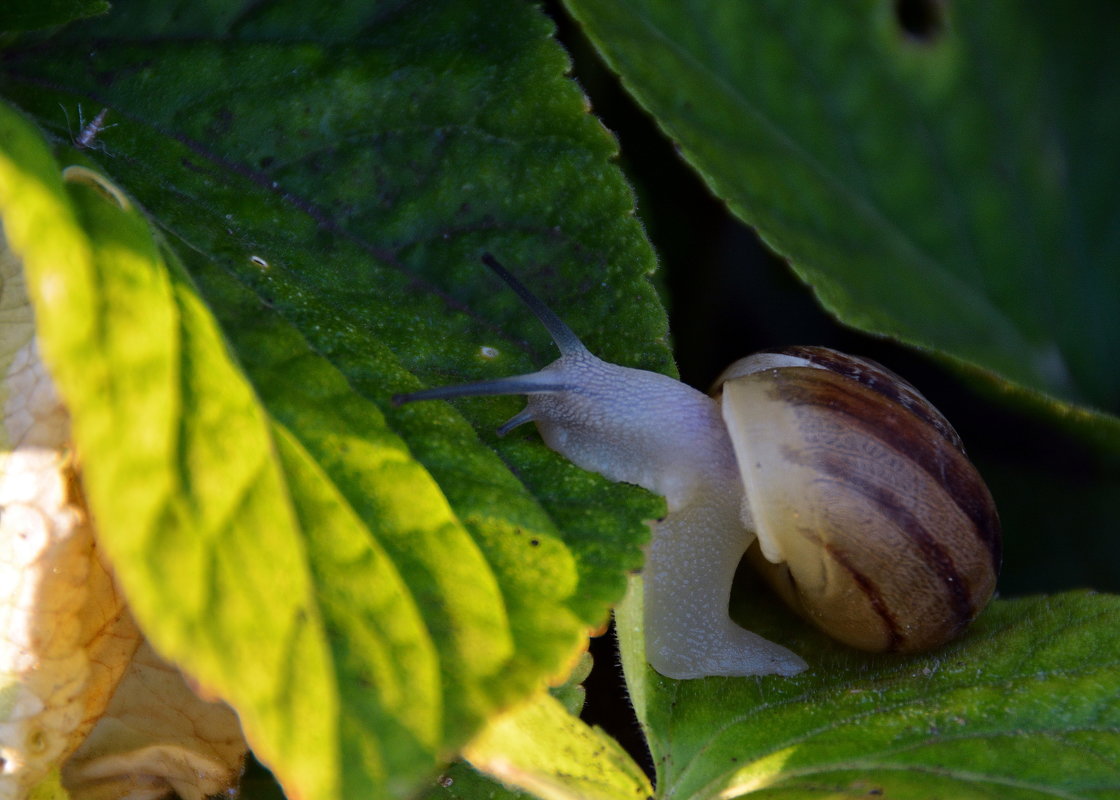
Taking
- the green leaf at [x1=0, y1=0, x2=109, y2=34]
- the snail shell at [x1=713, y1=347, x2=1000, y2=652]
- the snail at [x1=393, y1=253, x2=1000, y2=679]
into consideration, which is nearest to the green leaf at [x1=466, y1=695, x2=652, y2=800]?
the snail at [x1=393, y1=253, x2=1000, y2=679]

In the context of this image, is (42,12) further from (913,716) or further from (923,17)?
(923,17)

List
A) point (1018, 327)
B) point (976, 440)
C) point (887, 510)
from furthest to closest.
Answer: point (1018, 327) → point (976, 440) → point (887, 510)

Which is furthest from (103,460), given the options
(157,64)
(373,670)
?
(157,64)

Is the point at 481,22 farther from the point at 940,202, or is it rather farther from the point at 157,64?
the point at 940,202

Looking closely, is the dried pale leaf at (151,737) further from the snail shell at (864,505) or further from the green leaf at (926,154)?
the green leaf at (926,154)

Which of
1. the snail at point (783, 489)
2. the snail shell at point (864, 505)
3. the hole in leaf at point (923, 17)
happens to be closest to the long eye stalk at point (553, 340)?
the snail at point (783, 489)

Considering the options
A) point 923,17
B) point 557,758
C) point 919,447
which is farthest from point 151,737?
point 923,17

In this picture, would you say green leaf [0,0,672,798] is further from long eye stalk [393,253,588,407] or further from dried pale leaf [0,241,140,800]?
dried pale leaf [0,241,140,800]
